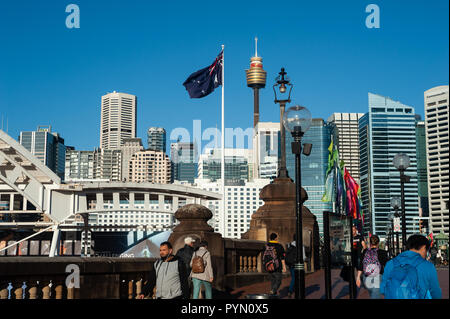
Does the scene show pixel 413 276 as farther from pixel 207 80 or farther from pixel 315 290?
pixel 207 80

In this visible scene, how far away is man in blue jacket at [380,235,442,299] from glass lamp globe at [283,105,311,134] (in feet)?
15.6

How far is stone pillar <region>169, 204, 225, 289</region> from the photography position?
15.2m

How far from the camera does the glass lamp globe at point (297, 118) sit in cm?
1160

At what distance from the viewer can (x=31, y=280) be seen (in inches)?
348

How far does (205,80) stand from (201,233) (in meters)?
20.6

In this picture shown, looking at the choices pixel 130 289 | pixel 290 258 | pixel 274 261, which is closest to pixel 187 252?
pixel 130 289

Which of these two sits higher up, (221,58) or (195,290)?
(221,58)

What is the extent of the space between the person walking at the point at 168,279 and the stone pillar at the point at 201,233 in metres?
6.14

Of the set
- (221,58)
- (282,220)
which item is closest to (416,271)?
(282,220)

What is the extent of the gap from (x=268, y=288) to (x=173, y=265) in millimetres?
8114

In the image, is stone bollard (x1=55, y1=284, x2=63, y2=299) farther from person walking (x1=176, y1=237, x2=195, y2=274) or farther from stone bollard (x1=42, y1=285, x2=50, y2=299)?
person walking (x1=176, y1=237, x2=195, y2=274)

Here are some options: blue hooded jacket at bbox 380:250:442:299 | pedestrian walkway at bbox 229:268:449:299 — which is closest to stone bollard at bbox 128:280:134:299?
pedestrian walkway at bbox 229:268:449:299

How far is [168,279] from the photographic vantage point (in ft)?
28.3
